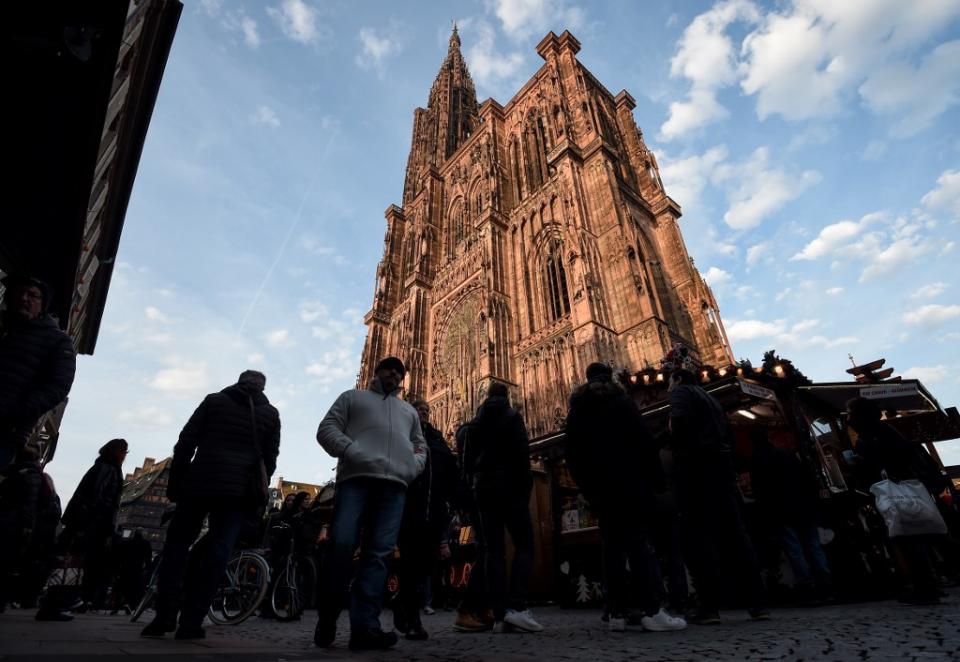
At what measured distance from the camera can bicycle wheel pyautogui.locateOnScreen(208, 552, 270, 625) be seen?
14.1ft

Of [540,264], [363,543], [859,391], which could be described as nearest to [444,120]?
[540,264]

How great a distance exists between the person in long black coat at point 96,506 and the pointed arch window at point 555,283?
51.7 ft

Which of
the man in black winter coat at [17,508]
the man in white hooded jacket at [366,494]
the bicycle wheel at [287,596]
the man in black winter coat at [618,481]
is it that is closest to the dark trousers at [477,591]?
the man in black winter coat at [618,481]

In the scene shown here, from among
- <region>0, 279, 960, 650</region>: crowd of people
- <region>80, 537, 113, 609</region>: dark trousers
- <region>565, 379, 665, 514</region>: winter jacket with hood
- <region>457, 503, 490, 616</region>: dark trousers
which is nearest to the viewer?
<region>0, 279, 960, 650</region>: crowd of people

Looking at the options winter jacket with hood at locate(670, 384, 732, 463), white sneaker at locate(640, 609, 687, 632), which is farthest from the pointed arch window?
white sneaker at locate(640, 609, 687, 632)

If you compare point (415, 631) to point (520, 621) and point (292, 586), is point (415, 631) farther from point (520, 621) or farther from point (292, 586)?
point (292, 586)

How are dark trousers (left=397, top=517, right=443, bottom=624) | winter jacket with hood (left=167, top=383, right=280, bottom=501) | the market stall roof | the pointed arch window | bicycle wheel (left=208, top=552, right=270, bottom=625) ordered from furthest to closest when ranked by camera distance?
the pointed arch window → the market stall roof → bicycle wheel (left=208, top=552, right=270, bottom=625) → dark trousers (left=397, top=517, right=443, bottom=624) → winter jacket with hood (left=167, top=383, right=280, bottom=501)

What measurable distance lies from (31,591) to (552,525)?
572 centimetres

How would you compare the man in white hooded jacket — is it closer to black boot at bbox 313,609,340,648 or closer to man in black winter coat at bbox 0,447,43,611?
black boot at bbox 313,609,340,648

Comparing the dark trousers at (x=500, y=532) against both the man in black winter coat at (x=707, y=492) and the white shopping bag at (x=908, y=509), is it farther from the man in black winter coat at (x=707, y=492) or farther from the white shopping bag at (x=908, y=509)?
the white shopping bag at (x=908, y=509)

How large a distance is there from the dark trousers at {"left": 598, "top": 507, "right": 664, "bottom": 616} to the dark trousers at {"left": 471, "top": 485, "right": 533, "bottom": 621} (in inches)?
21.7

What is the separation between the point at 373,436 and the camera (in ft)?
9.36

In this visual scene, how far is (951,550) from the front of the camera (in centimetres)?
644

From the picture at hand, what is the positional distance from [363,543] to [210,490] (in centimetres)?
103
